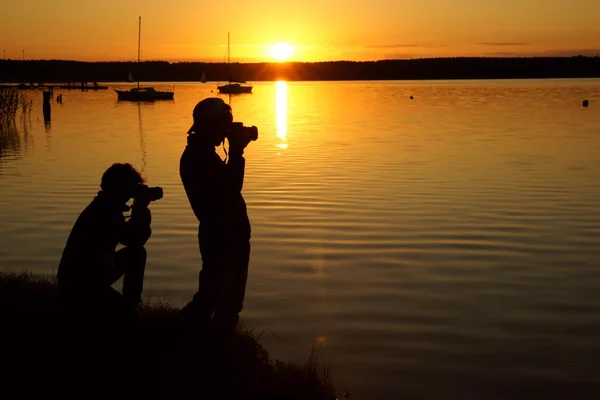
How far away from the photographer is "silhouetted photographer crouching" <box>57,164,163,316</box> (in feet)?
21.7

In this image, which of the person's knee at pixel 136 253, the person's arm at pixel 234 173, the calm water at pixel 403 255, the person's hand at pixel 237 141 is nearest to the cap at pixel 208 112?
the person's hand at pixel 237 141

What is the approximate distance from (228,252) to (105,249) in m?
1.02

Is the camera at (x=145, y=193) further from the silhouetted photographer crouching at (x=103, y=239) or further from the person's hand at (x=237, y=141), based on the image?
the person's hand at (x=237, y=141)

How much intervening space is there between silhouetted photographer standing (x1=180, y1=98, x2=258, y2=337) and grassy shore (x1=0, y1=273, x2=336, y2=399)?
0.67 meters

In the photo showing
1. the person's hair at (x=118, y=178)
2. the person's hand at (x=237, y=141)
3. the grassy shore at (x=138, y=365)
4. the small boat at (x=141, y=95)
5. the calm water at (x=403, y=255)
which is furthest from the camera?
the small boat at (x=141, y=95)

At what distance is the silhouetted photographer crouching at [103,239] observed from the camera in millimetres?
6625

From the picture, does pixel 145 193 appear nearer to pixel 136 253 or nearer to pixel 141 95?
pixel 136 253

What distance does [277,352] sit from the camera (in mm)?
8844

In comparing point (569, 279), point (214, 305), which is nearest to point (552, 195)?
point (569, 279)

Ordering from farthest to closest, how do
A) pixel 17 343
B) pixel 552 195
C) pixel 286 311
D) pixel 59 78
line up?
pixel 59 78 < pixel 552 195 < pixel 286 311 < pixel 17 343

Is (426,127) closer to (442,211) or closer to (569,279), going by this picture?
(442,211)

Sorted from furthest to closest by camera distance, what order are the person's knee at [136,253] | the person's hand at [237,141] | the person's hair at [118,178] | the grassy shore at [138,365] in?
1. the person's knee at [136,253]
2. the person's hand at [237,141]
3. the grassy shore at [138,365]
4. the person's hair at [118,178]

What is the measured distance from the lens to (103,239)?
263 inches

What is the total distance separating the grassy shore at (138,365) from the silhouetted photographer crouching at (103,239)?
227 millimetres
